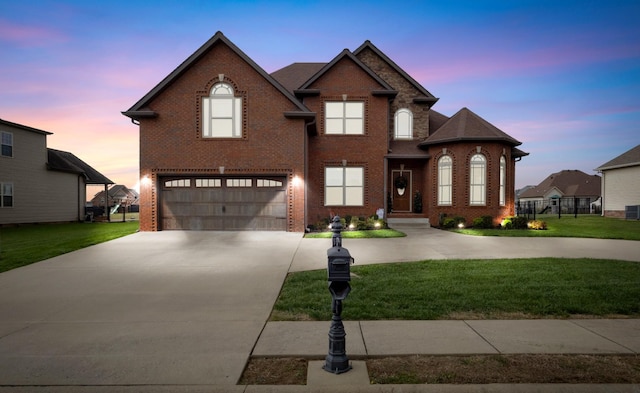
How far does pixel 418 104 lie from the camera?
20.2 m

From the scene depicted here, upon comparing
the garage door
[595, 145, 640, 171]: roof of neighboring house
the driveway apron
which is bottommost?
the driveway apron

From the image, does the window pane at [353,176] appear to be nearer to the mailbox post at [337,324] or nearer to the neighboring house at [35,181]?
the mailbox post at [337,324]

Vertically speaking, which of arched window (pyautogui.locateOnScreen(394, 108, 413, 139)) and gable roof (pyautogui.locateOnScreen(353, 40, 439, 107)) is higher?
gable roof (pyautogui.locateOnScreen(353, 40, 439, 107))

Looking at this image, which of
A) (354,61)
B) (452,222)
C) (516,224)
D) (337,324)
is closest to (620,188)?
(516,224)

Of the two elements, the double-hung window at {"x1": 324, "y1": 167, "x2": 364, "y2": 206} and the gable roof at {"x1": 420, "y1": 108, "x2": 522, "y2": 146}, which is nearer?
the gable roof at {"x1": 420, "y1": 108, "x2": 522, "y2": 146}

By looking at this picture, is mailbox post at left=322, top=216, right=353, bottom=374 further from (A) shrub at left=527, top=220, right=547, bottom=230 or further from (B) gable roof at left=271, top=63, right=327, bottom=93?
(B) gable roof at left=271, top=63, right=327, bottom=93

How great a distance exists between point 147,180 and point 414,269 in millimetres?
12702

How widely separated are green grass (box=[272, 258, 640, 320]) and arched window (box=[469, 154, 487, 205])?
9453mm

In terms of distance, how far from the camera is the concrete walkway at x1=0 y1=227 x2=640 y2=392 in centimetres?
340

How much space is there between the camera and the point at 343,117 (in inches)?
722

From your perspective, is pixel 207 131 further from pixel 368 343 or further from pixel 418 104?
pixel 368 343

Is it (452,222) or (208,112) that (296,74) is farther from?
(452,222)

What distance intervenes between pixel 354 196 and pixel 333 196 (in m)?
1.12

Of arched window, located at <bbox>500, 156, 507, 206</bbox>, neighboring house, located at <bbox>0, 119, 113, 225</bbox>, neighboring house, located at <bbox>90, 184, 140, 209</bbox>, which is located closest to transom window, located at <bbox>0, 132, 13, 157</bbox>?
neighboring house, located at <bbox>0, 119, 113, 225</bbox>
